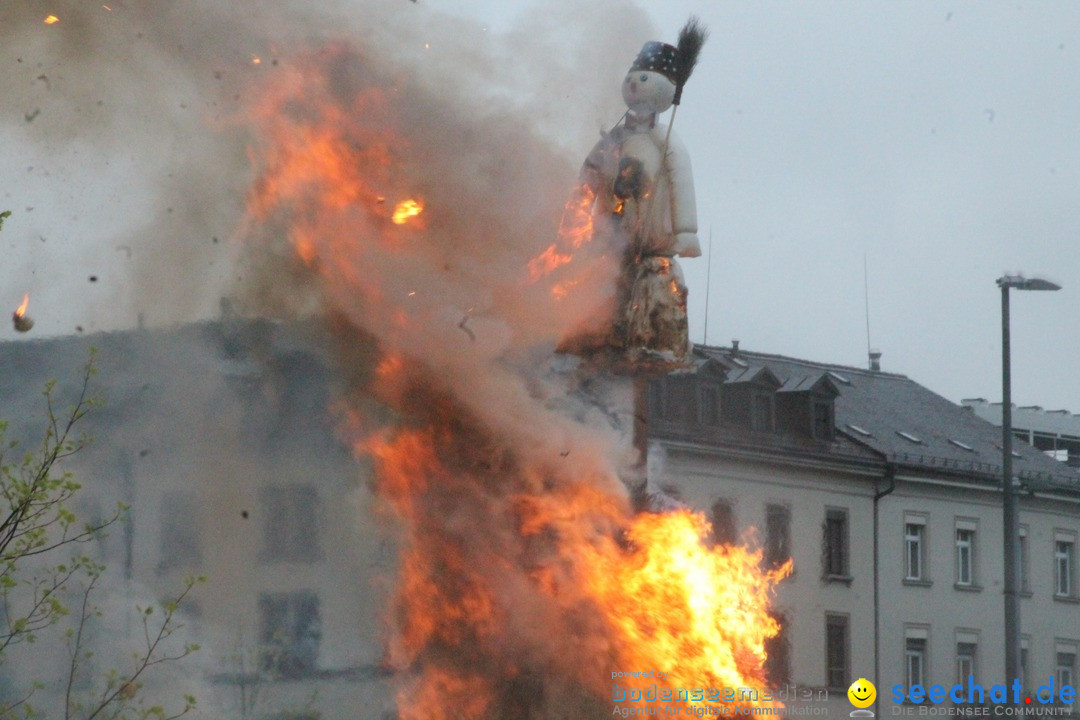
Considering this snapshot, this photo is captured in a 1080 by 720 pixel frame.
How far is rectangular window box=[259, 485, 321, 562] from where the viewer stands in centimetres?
1484

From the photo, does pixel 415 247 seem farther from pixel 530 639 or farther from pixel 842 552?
pixel 842 552

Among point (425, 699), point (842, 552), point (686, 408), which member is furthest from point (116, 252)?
point (842, 552)

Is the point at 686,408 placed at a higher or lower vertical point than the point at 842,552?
higher

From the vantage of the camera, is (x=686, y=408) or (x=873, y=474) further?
(x=873, y=474)

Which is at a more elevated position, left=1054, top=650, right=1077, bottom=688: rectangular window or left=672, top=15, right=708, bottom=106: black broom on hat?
left=672, top=15, right=708, bottom=106: black broom on hat

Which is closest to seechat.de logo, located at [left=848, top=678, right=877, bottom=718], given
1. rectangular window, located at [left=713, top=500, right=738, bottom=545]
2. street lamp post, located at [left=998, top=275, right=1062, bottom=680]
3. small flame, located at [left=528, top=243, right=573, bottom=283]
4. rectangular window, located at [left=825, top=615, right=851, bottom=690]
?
rectangular window, located at [left=825, top=615, right=851, bottom=690]

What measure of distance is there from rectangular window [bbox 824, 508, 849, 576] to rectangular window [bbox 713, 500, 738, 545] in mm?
3042

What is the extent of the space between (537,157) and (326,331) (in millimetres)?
2549

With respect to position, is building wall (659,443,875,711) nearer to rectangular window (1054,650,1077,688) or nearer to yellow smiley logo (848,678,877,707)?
yellow smiley logo (848,678,877,707)

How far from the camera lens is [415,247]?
1377cm

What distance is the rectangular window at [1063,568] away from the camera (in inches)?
1515

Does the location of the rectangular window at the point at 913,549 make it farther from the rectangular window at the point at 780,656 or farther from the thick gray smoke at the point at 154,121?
the thick gray smoke at the point at 154,121

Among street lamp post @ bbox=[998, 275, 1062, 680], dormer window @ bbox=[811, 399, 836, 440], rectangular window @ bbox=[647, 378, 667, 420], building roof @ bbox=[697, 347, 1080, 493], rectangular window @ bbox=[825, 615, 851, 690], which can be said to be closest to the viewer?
street lamp post @ bbox=[998, 275, 1062, 680]

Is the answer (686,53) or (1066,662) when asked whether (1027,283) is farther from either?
(1066,662)
